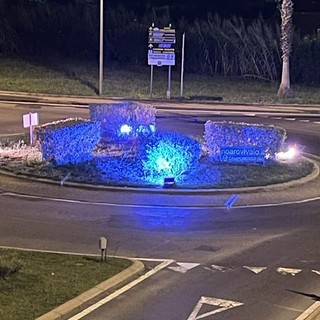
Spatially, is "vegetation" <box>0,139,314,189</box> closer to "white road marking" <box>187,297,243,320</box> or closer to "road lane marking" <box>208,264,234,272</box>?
"road lane marking" <box>208,264,234,272</box>

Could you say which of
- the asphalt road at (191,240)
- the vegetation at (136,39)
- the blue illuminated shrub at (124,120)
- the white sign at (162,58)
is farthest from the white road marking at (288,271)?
the vegetation at (136,39)

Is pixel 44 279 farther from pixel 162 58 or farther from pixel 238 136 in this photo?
pixel 162 58

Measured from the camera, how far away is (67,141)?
18.5 metres

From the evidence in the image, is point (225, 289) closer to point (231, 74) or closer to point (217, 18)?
point (231, 74)

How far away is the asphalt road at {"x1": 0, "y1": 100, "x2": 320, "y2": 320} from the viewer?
10078mm

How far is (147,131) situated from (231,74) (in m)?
26.4

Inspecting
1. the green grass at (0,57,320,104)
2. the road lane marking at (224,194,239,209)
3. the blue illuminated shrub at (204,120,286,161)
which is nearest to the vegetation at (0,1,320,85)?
the green grass at (0,57,320,104)

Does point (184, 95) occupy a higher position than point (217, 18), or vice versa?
point (217, 18)

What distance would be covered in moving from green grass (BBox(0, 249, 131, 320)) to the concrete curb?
0.08m

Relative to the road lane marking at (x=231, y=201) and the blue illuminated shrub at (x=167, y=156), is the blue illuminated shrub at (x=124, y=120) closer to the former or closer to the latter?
the blue illuminated shrub at (x=167, y=156)

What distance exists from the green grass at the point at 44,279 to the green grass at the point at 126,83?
25165 mm

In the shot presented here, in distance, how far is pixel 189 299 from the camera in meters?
10.2

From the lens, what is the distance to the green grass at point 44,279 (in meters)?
9.24

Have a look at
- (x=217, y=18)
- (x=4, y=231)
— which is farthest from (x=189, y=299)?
(x=217, y=18)
